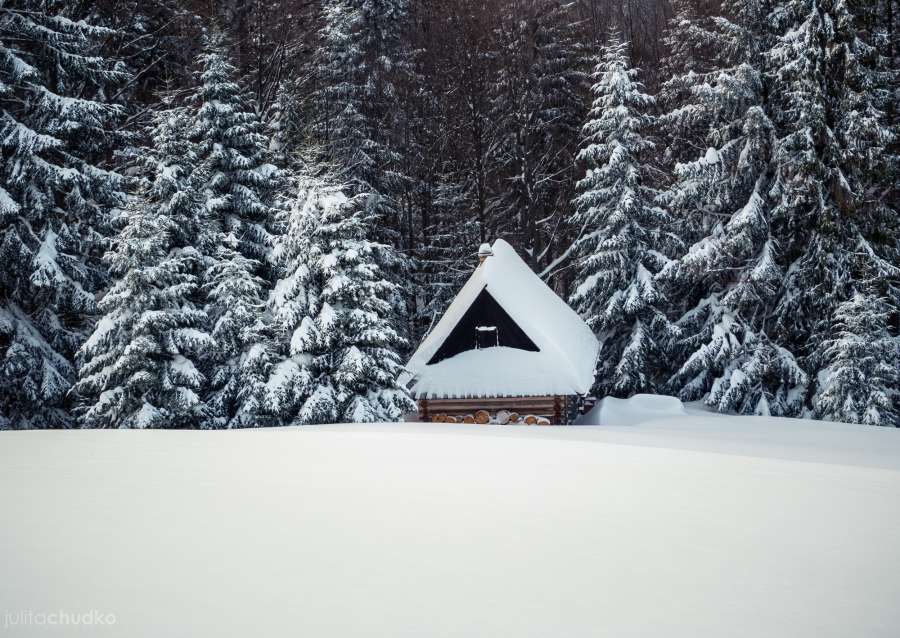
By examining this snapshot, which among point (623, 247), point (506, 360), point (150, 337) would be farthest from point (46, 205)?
point (623, 247)

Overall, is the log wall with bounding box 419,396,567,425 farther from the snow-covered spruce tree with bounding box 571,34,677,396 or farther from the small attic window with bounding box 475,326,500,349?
the snow-covered spruce tree with bounding box 571,34,677,396

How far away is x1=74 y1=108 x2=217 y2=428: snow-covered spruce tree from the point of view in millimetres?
16578

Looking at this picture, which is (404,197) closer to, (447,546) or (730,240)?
(730,240)

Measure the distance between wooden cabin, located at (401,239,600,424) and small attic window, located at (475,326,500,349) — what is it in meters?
0.03

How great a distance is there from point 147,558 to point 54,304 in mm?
17322

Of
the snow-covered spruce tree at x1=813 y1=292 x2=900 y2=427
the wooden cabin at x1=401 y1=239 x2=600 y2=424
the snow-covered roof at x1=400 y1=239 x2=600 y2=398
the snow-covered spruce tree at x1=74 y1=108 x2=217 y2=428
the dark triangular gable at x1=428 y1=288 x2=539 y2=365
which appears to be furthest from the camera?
the dark triangular gable at x1=428 y1=288 x2=539 y2=365

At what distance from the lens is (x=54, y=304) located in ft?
61.2

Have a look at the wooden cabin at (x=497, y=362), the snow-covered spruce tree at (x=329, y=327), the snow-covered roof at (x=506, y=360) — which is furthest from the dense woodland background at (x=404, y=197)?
the wooden cabin at (x=497, y=362)

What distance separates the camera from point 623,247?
24297mm

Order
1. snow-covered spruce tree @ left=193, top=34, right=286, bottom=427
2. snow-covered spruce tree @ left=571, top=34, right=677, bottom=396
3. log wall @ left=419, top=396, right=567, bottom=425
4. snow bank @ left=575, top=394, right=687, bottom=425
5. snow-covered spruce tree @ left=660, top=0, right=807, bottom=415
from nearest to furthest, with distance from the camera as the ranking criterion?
1. snow-covered spruce tree @ left=193, top=34, right=286, bottom=427
2. log wall @ left=419, top=396, right=567, bottom=425
3. snow bank @ left=575, top=394, right=687, bottom=425
4. snow-covered spruce tree @ left=660, top=0, right=807, bottom=415
5. snow-covered spruce tree @ left=571, top=34, right=677, bottom=396

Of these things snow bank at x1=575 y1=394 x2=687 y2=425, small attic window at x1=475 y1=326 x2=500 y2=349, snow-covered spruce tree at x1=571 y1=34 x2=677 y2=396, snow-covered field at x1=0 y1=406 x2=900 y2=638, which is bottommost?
snow bank at x1=575 y1=394 x2=687 y2=425

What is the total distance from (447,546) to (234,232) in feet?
59.9

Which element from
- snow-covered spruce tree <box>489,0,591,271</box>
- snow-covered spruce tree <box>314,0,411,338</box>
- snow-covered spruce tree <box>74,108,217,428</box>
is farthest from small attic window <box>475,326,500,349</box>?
snow-covered spruce tree <box>489,0,591,271</box>

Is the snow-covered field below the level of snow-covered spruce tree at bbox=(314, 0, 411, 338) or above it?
below
